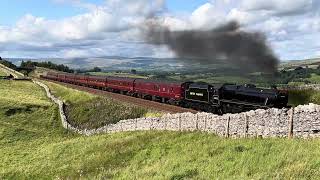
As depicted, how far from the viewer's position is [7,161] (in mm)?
38500

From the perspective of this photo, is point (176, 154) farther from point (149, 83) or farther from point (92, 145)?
point (149, 83)

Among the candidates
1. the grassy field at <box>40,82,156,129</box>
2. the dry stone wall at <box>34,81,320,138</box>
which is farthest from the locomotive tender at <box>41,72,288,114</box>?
the dry stone wall at <box>34,81,320,138</box>

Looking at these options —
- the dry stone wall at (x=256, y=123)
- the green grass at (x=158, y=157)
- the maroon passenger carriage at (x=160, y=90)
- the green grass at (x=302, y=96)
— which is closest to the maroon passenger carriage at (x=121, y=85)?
the maroon passenger carriage at (x=160, y=90)

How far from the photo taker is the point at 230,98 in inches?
1604

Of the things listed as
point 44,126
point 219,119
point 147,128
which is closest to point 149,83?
point 44,126

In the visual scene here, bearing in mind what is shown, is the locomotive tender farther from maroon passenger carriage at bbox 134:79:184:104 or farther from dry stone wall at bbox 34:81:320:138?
dry stone wall at bbox 34:81:320:138

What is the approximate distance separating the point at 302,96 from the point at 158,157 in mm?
23049

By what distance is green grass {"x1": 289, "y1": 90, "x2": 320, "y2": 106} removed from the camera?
42.4 meters

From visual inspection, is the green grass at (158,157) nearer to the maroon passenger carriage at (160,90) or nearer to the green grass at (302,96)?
the maroon passenger carriage at (160,90)

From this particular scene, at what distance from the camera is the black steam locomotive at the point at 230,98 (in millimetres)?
36069

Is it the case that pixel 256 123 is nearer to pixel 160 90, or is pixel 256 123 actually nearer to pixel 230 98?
pixel 230 98

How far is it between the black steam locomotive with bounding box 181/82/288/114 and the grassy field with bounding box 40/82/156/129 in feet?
15.7

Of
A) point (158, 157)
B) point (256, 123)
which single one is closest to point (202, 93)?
point (158, 157)

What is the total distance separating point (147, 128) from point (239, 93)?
844 cm
